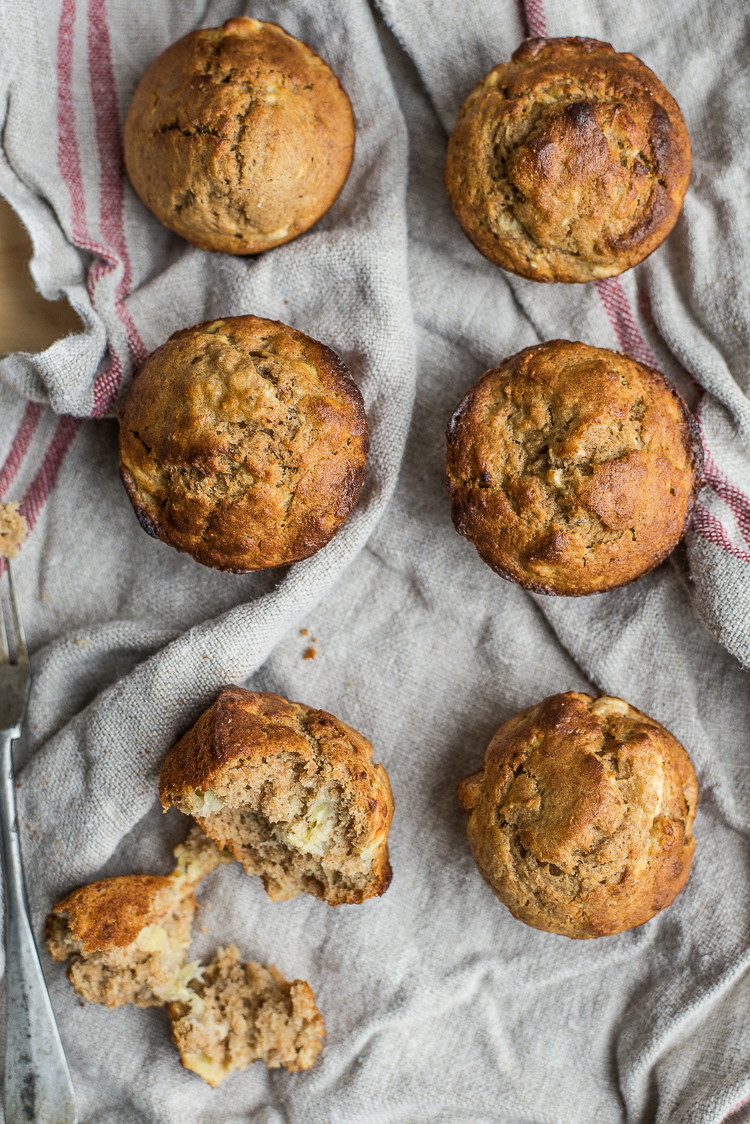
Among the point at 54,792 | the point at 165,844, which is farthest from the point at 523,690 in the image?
the point at 54,792

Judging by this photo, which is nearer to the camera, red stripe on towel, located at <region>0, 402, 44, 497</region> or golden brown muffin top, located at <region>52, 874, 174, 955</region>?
golden brown muffin top, located at <region>52, 874, 174, 955</region>

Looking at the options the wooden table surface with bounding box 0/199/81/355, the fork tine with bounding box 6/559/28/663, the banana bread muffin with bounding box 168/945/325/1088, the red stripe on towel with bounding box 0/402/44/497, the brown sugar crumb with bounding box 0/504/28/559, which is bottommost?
the banana bread muffin with bounding box 168/945/325/1088

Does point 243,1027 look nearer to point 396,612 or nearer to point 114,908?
point 114,908

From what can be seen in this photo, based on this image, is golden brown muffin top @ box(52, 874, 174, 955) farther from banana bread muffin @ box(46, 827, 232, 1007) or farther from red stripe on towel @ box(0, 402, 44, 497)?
red stripe on towel @ box(0, 402, 44, 497)

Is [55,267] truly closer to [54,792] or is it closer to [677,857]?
[54,792]

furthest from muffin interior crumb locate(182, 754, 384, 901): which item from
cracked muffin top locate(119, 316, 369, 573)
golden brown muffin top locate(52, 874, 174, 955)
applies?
cracked muffin top locate(119, 316, 369, 573)

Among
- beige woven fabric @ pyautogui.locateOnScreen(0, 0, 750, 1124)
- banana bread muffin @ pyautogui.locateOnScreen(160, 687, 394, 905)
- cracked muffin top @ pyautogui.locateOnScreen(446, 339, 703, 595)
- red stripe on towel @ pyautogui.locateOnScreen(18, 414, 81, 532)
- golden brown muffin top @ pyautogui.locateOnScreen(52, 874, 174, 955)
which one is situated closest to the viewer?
cracked muffin top @ pyautogui.locateOnScreen(446, 339, 703, 595)

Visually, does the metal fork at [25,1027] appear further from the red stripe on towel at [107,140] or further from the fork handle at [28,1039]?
the red stripe on towel at [107,140]

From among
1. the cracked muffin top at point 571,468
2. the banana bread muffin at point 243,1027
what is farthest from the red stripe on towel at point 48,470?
the banana bread muffin at point 243,1027
